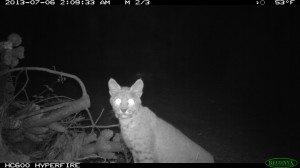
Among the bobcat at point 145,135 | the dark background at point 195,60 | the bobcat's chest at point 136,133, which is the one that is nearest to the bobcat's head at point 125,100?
the bobcat at point 145,135

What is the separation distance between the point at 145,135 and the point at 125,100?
0.61 meters

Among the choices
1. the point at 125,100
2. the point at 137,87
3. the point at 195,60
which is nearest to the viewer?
the point at 125,100

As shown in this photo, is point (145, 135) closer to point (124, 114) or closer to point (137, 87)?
point (124, 114)

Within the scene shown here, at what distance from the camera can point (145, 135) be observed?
159 inches

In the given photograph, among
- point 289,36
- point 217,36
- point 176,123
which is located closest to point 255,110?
point 176,123

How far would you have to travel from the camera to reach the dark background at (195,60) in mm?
9125

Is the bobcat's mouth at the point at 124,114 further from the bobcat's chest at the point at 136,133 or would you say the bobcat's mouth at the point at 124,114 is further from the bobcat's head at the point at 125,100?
the bobcat's chest at the point at 136,133

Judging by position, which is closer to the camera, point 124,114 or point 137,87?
point 124,114

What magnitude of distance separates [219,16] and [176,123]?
14919 millimetres

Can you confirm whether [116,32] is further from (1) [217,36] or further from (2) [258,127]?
(2) [258,127]

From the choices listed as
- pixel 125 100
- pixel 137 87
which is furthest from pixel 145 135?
pixel 137 87

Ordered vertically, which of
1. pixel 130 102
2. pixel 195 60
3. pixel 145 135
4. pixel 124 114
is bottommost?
pixel 195 60

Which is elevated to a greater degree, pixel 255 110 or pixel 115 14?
pixel 115 14

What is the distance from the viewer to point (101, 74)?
17.7 metres
